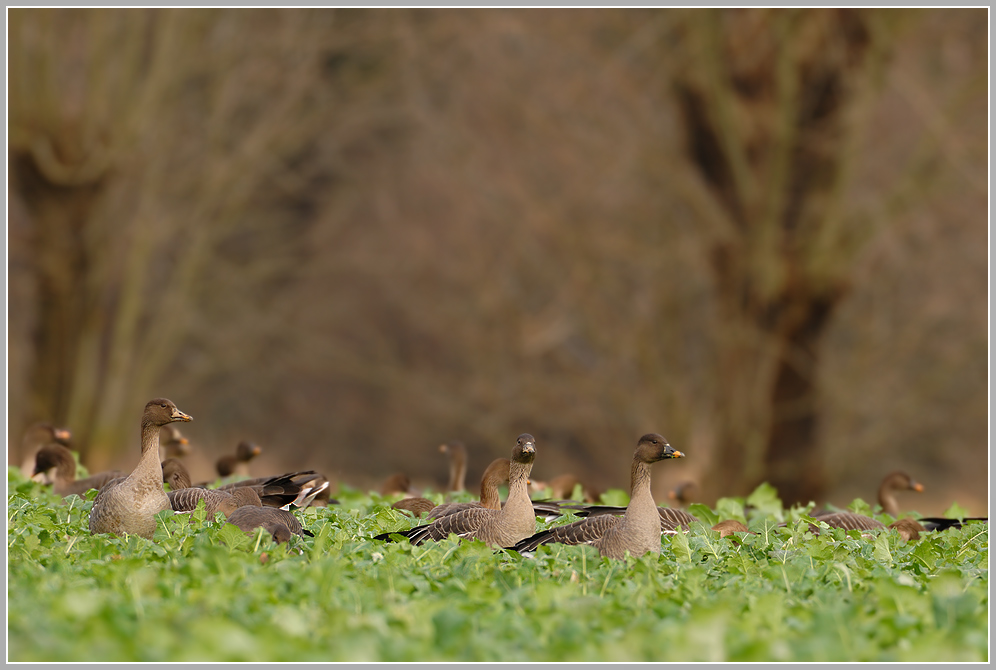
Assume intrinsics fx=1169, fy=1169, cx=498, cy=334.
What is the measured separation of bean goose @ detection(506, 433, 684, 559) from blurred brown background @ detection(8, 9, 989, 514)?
35.7ft

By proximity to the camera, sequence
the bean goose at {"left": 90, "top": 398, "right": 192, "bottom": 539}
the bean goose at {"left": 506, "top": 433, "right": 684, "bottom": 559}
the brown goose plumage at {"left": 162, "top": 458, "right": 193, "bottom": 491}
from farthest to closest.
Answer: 1. the brown goose plumage at {"left": 162, "top": 458, "right": 193, "bottom": 491}
2. the bean goose at {"left": 90, "top": 398, "right": 192, "bottom": 539}
3. the bean goose at {"left": 506, "top": 433, "right": 684, "bottom": 559}

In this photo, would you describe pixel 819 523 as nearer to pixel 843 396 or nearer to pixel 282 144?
pixel 843 396

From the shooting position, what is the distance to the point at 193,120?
2280cm

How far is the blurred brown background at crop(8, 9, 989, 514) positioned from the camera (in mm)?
17578

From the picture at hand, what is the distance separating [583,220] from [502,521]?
14293 millimetres

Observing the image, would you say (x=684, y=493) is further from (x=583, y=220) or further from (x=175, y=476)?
(x=583, y=220)

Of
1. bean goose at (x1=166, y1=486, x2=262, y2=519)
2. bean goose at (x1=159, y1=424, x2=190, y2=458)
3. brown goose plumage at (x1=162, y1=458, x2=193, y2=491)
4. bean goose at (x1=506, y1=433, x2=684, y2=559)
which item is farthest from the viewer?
bean goose at (x1=159, y1=424, x2=190, y2=458)

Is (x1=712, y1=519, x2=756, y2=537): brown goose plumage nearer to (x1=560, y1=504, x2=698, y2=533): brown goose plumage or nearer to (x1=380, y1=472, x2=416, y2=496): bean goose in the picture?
(x1=560, y1=504, x2=698, y2=533): brown goose plumage

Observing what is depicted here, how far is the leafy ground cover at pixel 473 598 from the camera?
4379 mm

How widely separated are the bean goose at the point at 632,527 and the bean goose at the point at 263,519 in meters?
1.31

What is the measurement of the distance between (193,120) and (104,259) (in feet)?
14.3

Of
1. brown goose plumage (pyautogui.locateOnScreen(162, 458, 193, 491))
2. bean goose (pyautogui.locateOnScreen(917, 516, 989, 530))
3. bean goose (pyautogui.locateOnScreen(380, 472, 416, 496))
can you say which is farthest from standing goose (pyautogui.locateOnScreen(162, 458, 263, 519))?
bean goose (pyautogui.locateOnScreen(917, 516, 989, 530))

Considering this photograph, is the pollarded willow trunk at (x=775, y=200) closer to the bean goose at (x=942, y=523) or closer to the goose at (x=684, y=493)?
the goose at (x=684, y=493)

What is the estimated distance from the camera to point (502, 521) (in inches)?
276
